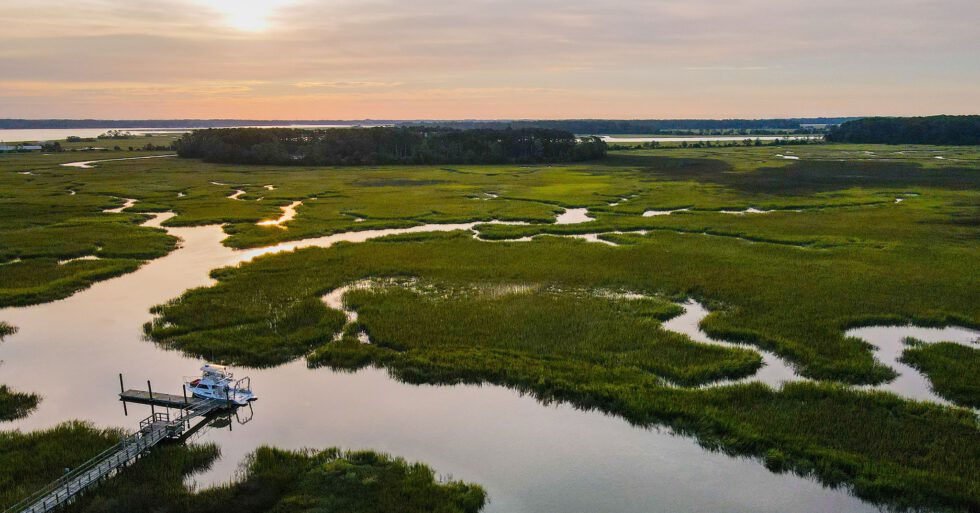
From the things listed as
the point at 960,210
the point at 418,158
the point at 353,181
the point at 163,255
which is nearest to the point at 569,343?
the point at 163,255

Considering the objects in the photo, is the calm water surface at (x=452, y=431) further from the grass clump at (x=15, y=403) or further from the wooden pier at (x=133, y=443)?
the wooden pier at (x=133, y=443)

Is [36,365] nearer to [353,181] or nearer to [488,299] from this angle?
[488,299]

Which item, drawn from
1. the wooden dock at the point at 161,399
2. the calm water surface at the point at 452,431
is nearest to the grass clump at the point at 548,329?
the calm water surface at the point at 452,431

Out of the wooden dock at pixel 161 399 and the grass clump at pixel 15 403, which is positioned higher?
A: the wooden dock at pixel 161 399

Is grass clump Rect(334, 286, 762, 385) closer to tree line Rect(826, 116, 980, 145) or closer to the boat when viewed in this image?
the boat

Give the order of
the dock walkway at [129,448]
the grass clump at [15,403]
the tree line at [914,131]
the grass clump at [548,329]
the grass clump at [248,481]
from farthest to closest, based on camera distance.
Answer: the tree line at [914,131] → the grass clump at [548,329] → the grass clump at [15,403] → the grass clump at [248,481] → the dock walkway at [129,448]

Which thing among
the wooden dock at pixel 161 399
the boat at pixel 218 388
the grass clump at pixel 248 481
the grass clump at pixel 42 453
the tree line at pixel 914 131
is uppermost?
the tree line at pixel 914 131
